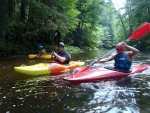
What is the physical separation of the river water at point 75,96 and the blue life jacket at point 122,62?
354 millimetres

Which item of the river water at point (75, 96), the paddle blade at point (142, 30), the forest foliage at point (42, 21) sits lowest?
the river water at point (75, 96)

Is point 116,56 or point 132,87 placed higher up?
point 116,56

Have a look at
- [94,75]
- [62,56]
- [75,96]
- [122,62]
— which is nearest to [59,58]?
[62,56]

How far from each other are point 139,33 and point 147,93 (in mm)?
2931

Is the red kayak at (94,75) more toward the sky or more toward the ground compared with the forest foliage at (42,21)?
more toward the ground

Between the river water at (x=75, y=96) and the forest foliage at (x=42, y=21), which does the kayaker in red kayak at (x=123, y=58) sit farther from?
the forest foliage at (x=42, y=21)

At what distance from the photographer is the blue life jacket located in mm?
6051

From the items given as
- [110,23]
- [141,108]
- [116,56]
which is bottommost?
[141,108]

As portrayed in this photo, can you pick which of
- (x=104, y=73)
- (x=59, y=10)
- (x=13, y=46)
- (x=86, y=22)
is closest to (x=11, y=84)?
(x=104, y=73)

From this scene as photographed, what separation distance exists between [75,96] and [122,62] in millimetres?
2352

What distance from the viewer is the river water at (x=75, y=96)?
354 cm

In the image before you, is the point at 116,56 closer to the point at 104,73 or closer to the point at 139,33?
the point at 104,73

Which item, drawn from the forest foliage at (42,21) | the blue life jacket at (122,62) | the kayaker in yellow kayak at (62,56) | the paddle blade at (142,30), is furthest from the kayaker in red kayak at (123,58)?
the forest foliage at (42,21)

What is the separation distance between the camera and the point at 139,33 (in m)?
6.90
